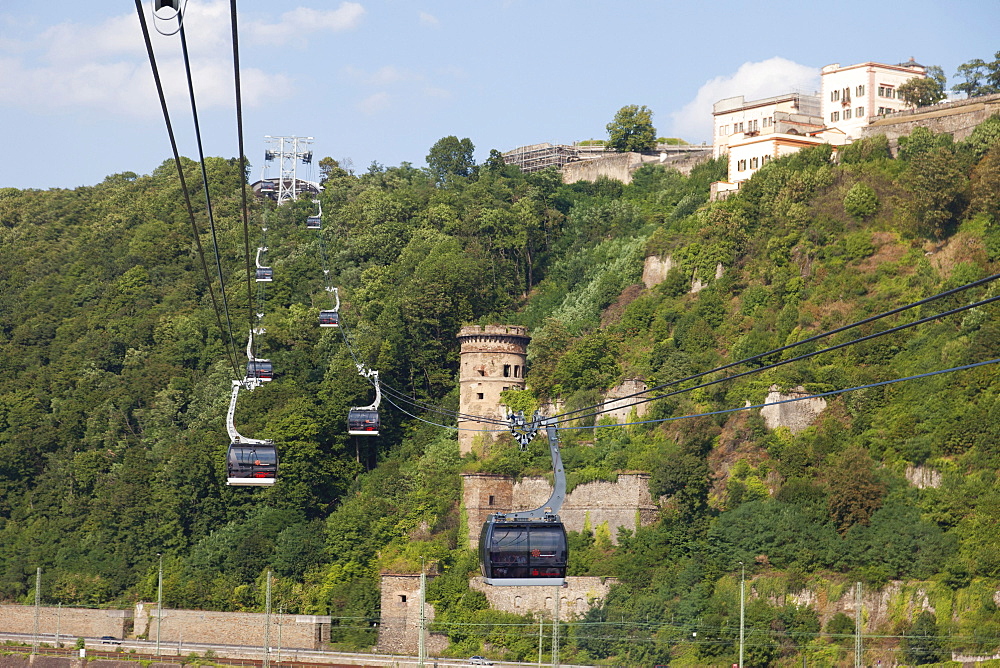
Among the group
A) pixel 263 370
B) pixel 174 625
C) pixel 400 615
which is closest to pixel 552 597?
pixel 400 615

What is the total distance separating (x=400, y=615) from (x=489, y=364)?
15.9 m

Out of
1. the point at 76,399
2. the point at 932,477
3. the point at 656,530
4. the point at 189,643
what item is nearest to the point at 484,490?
the point at 656,530

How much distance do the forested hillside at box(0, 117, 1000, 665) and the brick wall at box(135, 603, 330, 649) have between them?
139 cm

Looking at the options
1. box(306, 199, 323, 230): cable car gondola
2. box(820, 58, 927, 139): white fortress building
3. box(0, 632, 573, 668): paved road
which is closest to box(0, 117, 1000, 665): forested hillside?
box(306, 199, 323, 230): cable car gondola

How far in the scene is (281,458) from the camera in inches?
3280

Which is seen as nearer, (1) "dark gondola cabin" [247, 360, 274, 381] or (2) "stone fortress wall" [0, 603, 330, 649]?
(1) "dark gondola cabin" [247, 360, 274, 381]

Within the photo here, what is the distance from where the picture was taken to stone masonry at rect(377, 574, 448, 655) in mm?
72438

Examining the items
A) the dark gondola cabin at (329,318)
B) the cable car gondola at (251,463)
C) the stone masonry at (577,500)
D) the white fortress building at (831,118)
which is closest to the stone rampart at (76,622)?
the dark gondola cabin at (329,318)

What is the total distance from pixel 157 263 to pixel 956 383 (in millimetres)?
67148

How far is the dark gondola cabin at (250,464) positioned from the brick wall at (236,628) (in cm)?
2427

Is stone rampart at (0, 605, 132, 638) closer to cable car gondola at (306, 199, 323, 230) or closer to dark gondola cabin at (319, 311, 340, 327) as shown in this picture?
dark gondola cabin at (319, 311, 340, 327)

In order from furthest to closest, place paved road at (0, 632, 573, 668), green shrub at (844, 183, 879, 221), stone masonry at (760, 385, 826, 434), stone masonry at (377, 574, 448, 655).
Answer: green shrub at (844, 183, 879, 221) → stone masonry at (377, 574, 448, 655) → stone masonry at (760, 385, 826, 434) → paved road at (0, 632, 573, 668)

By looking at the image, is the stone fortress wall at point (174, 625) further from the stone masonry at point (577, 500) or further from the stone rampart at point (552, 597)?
the stone rampart at point (552, 597)

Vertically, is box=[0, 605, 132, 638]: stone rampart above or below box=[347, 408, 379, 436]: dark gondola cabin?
below
